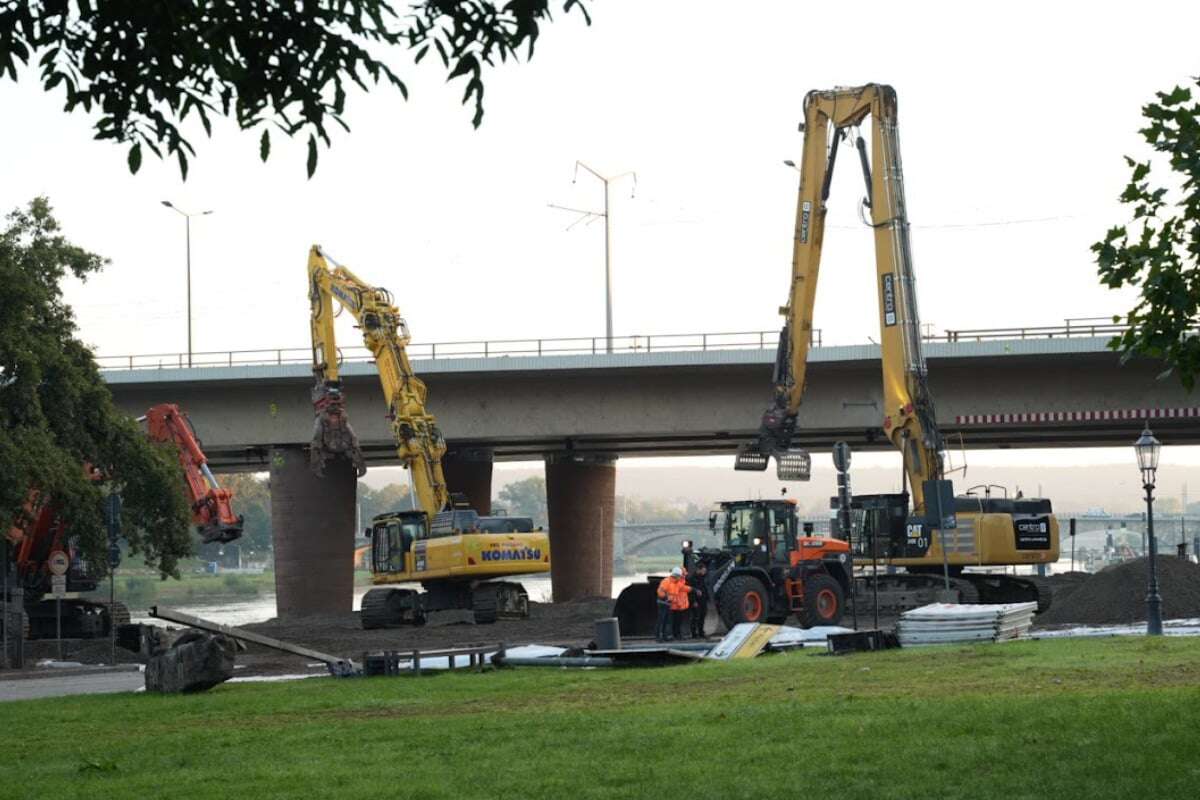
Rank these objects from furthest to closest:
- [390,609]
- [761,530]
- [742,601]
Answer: [390,609] < [761,530] < [742,601]

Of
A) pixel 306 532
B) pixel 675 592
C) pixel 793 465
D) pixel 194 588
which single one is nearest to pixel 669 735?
pixel 675 592

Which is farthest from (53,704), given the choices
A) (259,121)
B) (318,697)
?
(259,121)

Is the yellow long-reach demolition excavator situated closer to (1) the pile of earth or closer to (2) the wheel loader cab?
(2) the wheel loader cab

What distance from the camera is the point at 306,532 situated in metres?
60.7

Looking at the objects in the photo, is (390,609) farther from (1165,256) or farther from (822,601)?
(1165,256)

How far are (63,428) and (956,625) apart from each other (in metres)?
19.4

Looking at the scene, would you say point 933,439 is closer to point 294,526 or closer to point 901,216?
point 901,216

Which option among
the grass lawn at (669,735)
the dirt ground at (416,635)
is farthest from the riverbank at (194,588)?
the grass lawn at (669,735)

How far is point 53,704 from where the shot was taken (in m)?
23.8

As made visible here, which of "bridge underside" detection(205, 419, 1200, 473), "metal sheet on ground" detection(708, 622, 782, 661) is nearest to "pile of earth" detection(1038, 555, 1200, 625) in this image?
"metal sheet on ground" detection(708, 622, 782, 661)

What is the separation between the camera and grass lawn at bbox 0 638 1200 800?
12891 mm

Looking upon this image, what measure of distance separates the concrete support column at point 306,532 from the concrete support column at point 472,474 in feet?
15.3

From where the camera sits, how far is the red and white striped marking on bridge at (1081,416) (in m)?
54.7

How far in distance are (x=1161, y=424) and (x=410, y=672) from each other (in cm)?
3782
